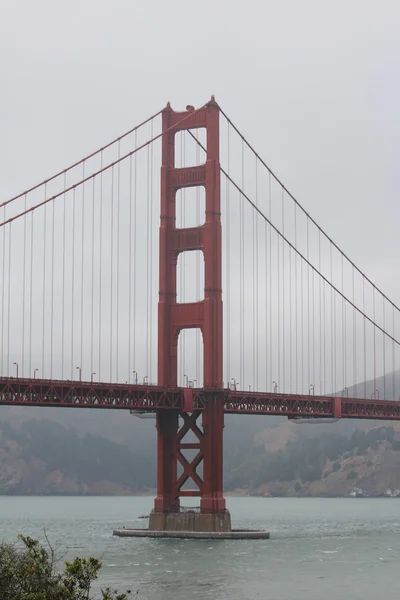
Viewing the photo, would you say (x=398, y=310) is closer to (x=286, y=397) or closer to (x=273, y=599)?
(x=286, y=397)


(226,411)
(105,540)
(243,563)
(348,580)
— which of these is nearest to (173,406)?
(226,411)

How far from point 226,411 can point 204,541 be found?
1077 cm

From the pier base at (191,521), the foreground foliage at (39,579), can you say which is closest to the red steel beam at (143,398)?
the pier base at (191,521)

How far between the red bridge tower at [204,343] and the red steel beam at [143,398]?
2.86 feet

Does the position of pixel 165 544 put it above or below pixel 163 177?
below

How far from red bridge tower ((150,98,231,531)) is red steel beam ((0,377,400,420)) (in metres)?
0.87

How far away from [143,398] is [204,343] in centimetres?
519

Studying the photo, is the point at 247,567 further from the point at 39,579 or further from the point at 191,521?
the point at 39,579

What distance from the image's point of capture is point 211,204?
85.1 m

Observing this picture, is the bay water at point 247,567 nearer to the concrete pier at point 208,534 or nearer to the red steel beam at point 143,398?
the concrete pier at point 208,534

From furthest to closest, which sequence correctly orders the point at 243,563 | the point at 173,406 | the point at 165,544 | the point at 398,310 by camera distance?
the point at 398,310
the point at 173,406
the point at 165,544
the point at 243,563

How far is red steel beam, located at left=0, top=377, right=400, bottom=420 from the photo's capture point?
77.3 metres

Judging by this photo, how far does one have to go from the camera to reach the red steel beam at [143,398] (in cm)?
7731

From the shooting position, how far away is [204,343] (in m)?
83.2
